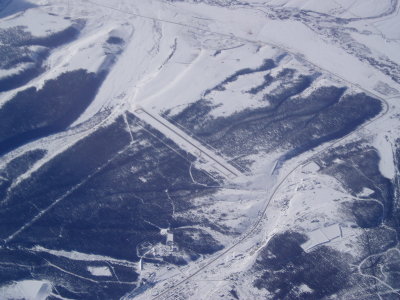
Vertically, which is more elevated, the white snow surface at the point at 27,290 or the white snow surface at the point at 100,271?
the white snow surface at the point at 27,290

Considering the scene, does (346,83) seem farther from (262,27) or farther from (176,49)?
(176,49)

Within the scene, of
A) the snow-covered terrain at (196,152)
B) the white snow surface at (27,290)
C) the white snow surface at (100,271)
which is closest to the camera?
the white snow surface at (27,290)

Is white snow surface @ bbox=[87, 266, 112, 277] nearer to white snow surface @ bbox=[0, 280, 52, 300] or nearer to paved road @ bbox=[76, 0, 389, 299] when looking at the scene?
white snow surface @ bbox=[0, 280, 52, 300]

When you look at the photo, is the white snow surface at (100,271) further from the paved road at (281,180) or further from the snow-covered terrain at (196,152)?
the paved road at (281,180)

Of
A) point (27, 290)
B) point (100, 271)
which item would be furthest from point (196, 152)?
point (27, 290)

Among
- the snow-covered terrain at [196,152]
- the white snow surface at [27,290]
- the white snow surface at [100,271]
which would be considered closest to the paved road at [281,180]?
the snow-covered terrain at [196,152]

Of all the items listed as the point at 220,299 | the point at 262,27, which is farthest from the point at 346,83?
the point at 220,299

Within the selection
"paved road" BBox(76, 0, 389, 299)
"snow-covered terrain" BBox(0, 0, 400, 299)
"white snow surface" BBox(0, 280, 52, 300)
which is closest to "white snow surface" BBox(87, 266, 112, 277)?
"snow-covered terrain" BBox(0, 0, 400, 299)

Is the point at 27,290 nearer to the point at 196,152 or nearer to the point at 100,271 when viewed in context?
the point at 100,271
